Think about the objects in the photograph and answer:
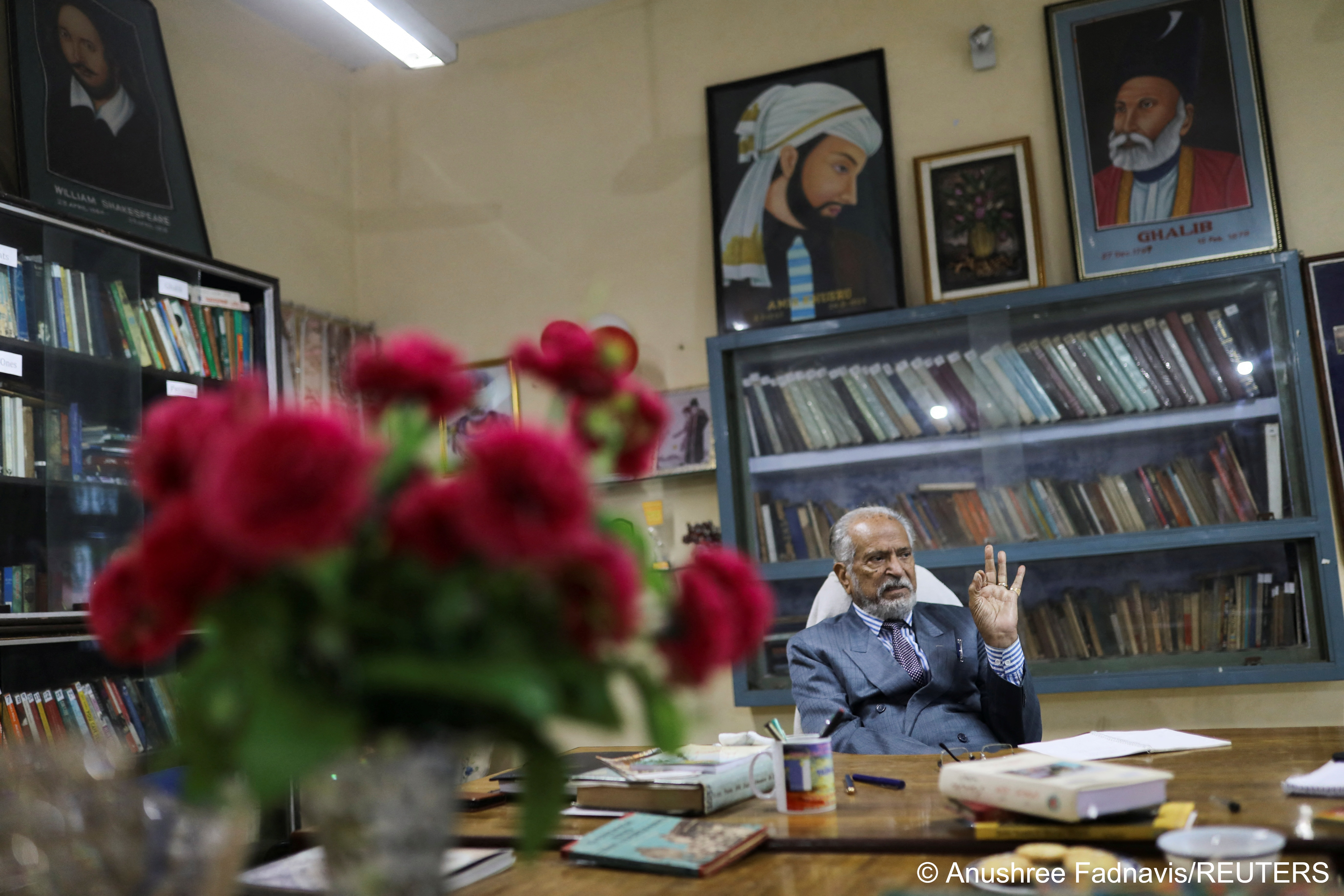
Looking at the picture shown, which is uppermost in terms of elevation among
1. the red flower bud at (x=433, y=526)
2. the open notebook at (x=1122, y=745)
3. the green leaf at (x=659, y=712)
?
the red flower bud at (x=433, y=526)

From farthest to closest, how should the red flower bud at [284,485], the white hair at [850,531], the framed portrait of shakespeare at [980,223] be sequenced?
the framed portrait of shakespeare at [980,223]
the white hair at [850,531]
the red flower bud at [284,485]

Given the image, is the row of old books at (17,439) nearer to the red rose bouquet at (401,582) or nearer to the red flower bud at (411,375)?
the red rose bouquet at (401,582)

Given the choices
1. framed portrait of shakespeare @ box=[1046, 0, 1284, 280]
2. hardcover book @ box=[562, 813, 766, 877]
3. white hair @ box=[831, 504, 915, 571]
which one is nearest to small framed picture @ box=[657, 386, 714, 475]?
white hair @ box=[831, 504, 915, 571]

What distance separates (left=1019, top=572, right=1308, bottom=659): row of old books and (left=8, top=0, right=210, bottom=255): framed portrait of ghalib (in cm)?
311

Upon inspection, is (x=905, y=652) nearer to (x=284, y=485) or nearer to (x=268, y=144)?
(x=284, y=485)

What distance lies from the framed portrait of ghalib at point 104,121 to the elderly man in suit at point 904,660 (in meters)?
2.35

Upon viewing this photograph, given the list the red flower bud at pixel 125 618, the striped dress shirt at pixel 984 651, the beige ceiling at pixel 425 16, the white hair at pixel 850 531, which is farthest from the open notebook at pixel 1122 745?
the beige ceiling at pixel 425 16

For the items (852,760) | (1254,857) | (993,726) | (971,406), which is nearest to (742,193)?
(971,406)

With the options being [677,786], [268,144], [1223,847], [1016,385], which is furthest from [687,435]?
[1223,847]

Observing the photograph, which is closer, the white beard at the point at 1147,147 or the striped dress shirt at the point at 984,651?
the striped dress shirt at the point at 984,651

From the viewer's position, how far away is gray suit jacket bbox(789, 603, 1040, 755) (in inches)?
102

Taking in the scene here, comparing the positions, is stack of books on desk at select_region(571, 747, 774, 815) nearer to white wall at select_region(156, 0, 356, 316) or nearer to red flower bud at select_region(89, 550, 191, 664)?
red flower bud at select_region(89, 550, 191, 664)

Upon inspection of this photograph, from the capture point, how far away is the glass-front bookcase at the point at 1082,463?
10.9 ft

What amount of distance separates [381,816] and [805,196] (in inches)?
139
